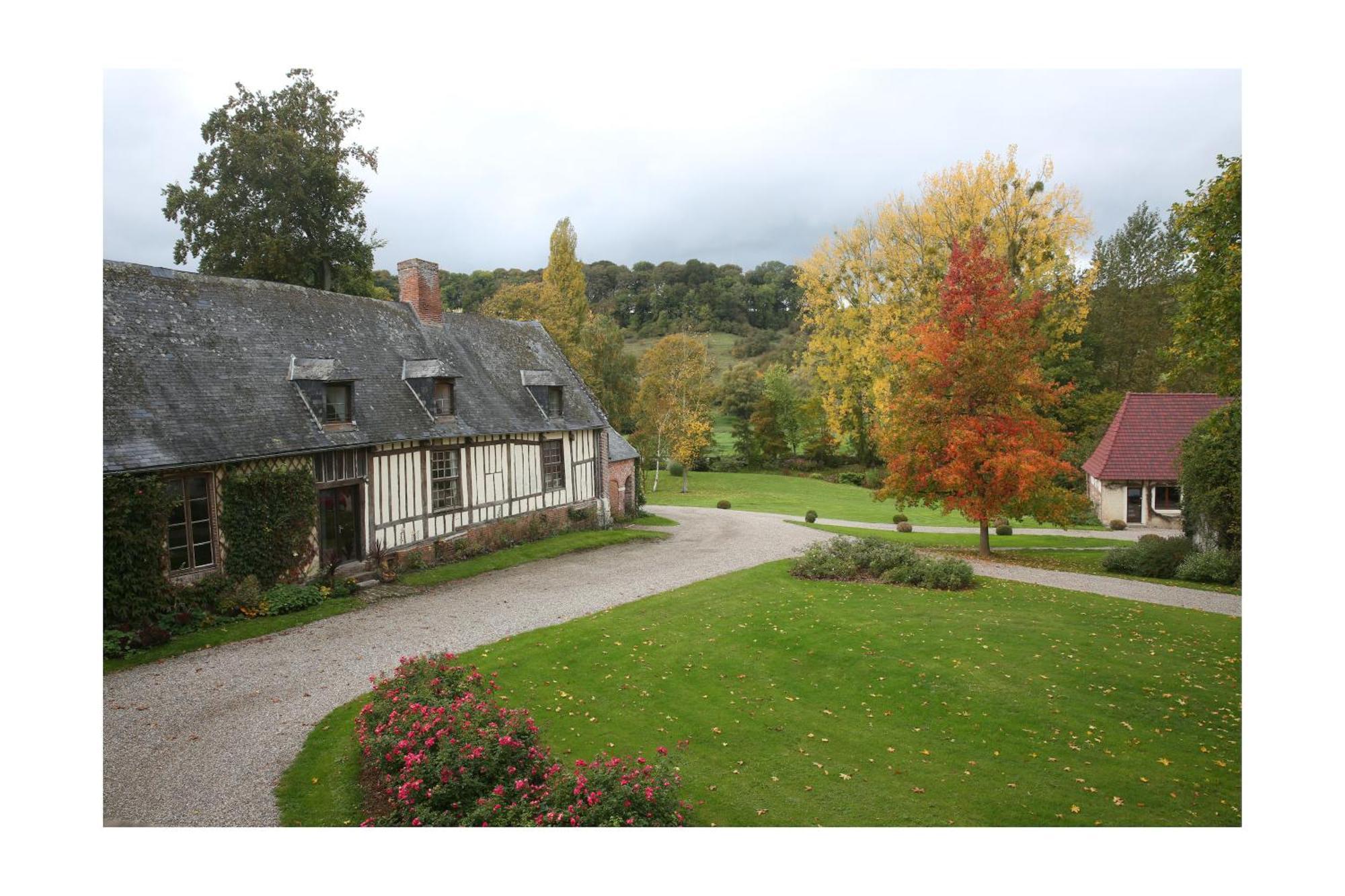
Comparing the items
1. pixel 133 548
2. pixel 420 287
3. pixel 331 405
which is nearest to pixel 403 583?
pixel 331 405

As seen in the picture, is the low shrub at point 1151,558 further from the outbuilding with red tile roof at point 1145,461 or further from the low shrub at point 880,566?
the outbuilding with red tile roof at point 1145,461

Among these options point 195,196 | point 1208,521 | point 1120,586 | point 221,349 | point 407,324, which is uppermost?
point 195,196

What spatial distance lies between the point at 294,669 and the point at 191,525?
13.4ft

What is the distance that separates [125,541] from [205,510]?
5.39ft

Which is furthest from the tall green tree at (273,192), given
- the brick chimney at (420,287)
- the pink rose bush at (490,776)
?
the pink rose bush at (490,776)

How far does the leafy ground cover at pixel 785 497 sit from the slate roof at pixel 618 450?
6991 mm

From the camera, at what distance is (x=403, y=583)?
1547cm

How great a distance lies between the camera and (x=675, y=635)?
11.2 meters

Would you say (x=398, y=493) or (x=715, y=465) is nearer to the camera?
(x=398, y=493)

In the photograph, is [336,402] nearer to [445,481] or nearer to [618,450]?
[445,481]

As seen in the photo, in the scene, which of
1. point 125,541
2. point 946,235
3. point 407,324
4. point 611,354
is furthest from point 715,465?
point 125,541

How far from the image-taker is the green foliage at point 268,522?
13.1 metres

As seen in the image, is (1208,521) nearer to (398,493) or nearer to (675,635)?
(675,635)

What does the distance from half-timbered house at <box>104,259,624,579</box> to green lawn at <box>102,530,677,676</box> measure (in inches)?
41.9
